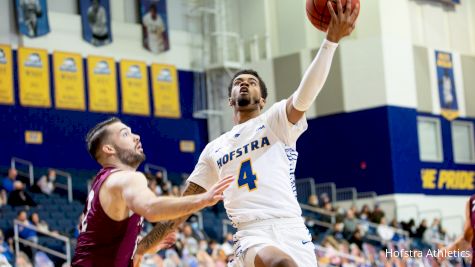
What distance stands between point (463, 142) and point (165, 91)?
10828 mm

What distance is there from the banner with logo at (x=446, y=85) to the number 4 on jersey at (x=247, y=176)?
24198 millimetres

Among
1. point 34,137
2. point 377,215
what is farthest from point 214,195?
point 377,215

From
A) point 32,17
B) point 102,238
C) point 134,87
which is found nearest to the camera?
point 102,238

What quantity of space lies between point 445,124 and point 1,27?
1518 centimetres

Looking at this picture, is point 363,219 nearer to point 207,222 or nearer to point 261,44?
point 207,222

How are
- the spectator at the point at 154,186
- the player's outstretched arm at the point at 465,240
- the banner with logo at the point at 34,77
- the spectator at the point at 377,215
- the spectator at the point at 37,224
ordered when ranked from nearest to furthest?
the player's outstretched arm at the point at 465,240 → the spectator at the point at 37,224 → the spectator at the point at 154,186 → the banner with logo at the point at 34,77 → the spectator at the point at 377,215

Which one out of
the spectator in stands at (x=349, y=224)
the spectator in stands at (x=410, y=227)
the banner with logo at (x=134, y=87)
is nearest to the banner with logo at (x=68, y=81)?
the banner with logo at (x=134, y=87)

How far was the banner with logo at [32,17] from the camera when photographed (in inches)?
1019

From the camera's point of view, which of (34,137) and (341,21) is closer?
(341,21)

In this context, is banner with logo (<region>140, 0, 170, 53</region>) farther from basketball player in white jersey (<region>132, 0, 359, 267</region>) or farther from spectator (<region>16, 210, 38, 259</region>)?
basketball player in white jersey (<region>132, 0, 359, 267</region>)

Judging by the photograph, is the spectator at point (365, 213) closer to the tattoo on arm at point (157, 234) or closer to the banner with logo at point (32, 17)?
the banner with logo at point (32, 17)

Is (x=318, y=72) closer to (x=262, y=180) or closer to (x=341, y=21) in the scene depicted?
(x=341, y=21)

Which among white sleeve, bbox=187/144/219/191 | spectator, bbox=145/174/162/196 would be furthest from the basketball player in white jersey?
spectator, bbox=145/174/162/196

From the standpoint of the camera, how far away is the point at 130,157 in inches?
255
